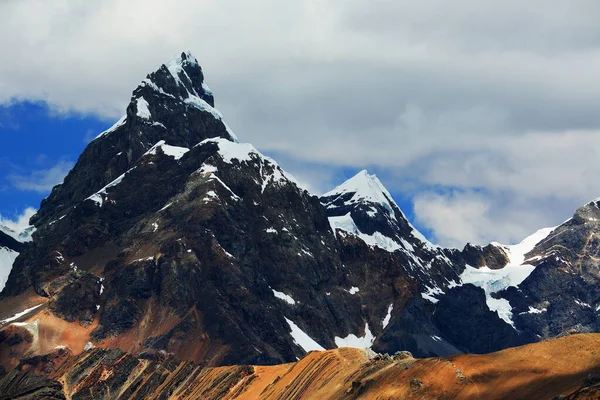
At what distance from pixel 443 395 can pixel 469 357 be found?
389 inches

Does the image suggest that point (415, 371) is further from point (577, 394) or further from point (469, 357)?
point (577, 394)

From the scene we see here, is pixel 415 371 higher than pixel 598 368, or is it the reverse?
pixel 415 371

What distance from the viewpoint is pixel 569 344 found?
519 ft

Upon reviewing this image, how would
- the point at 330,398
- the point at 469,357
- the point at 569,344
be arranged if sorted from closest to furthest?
the point at 569,344
the point at 469,357
the point at 330,398

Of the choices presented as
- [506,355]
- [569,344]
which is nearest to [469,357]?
[506,355]

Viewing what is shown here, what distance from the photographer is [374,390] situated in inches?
7072

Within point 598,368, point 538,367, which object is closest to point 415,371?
point 538,367

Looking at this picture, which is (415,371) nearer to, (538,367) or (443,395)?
(443,395)

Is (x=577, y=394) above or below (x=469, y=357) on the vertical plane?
below

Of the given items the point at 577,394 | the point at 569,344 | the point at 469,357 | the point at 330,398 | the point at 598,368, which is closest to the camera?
the point at 577,394

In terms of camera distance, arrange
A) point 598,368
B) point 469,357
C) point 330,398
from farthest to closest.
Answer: point 330,398, point 469,357, point 598,368

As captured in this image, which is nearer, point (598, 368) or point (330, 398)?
point (598, 368)

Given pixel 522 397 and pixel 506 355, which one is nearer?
pixel 522 397

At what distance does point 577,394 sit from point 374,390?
5673 cm
